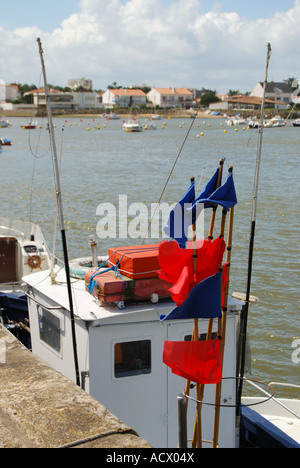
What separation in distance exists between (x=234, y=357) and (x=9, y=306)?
25.0 feet

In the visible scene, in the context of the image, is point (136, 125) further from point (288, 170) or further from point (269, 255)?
point (269, 255)

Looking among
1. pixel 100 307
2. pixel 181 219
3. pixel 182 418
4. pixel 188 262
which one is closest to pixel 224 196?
pixel 181 219

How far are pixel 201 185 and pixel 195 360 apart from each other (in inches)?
1213

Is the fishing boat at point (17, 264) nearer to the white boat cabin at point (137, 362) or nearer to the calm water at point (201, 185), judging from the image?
the calm water at point (201, 185)

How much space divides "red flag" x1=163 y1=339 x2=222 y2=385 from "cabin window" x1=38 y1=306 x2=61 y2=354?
8.70 ft

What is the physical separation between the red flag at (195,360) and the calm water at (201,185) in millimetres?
2642

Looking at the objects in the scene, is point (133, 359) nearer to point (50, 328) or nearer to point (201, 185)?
point (50, 328)

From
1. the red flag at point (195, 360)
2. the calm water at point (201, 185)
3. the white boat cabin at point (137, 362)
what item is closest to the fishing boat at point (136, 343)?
the white boat cabin at point (137, 362)

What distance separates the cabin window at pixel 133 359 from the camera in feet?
26.1

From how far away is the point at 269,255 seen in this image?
22516 mm

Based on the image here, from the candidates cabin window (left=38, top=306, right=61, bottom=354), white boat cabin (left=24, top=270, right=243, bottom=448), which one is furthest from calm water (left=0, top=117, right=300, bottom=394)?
cabin window (left=38, top=306, right=61, bottom=354)

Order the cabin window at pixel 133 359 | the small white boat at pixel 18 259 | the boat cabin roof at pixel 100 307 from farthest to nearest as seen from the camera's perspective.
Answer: the small white boat at pixel 18 259, the cabin window at pixel 133 359, the boat cabin roof at pixel 100 307

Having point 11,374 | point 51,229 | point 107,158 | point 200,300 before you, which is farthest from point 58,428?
point 107,158

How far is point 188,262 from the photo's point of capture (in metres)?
6.40
